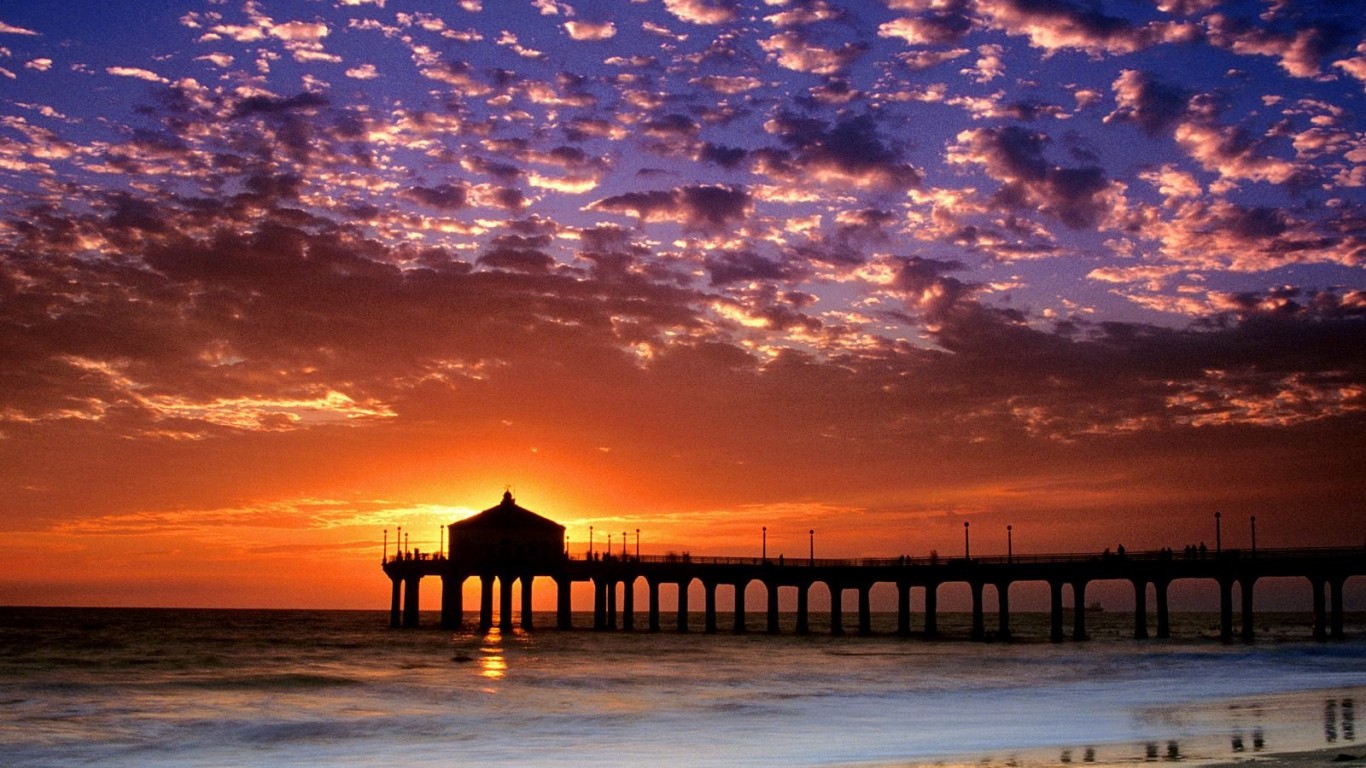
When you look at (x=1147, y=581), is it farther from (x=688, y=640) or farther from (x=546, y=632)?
(x=546, y=632)

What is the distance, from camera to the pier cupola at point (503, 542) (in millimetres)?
93938

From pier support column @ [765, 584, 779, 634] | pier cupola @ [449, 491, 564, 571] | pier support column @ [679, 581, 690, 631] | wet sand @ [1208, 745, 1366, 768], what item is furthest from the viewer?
pier support column @ [679, 581, 690, 631]

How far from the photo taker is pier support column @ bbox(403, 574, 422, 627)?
101 metres

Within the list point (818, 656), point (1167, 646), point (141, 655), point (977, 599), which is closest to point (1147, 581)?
point (1167, 646)

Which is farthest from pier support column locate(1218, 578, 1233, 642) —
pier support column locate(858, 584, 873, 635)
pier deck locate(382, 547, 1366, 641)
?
pier support column locate(858, 584, 873, 635)

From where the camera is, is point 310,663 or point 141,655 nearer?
point 310,663

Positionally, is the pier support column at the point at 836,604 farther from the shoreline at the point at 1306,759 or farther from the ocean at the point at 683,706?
the shoreline at the point at 1306,759

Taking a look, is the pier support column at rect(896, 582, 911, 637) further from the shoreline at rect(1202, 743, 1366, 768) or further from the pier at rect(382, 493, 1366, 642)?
the shoreline at rect(1202, 743, 1366, 768)

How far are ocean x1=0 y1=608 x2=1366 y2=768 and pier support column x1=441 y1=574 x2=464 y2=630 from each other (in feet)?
76.5

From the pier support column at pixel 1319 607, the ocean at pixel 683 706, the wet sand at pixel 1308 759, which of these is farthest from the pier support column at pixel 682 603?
the wet sand at pixel 1308 759

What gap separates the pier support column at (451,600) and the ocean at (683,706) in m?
23.3

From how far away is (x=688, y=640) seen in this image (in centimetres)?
9031

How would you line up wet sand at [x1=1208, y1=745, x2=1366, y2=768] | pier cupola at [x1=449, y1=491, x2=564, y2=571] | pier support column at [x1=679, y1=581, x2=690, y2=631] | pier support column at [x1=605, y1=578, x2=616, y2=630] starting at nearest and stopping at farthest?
wet sand at [x1=1208, y1=745, x2=1366, y2=768], pier cupola at [x1=449, y1=491, x2=564, y2=571], pier support column at [x1=679, y1=581, x2=690, y2=631], pier support column at [x1=605, y1=578, x2=616, y2=630]

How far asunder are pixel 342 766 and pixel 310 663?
3945 cm
